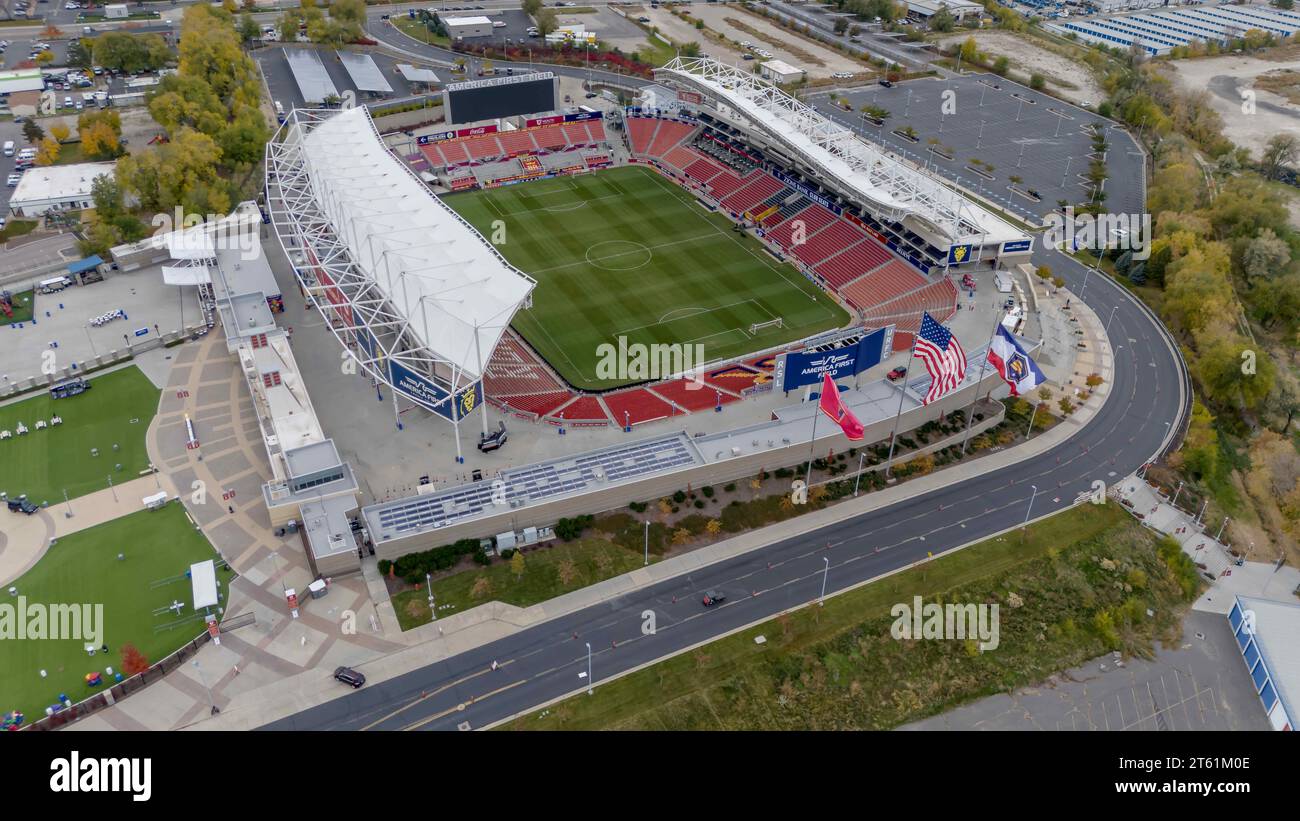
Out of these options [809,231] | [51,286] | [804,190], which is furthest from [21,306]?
[804,190]

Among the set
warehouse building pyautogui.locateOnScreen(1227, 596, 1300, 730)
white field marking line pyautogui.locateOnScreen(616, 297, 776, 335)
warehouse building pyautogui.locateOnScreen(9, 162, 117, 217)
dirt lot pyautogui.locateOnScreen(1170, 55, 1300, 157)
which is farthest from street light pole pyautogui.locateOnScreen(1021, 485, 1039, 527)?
warehouse building pyautogui.locateOnScreen(9, 162, 117, 217)

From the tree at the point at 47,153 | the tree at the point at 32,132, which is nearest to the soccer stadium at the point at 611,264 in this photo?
the tree at the point at 47,153

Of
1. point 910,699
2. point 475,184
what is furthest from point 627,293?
point 910,699

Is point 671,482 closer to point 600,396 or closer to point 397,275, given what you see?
point 600,396

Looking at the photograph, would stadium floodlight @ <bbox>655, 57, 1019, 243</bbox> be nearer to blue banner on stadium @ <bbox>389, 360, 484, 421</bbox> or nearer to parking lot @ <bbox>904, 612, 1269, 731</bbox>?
parking lot @ <bbox>904, 612, 1269, 731</bbox>

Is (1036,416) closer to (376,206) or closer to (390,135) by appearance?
(376,206)
